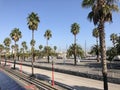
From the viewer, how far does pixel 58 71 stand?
67.2 metres

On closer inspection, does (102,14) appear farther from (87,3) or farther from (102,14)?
(87,3)

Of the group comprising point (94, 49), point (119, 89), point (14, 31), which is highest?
point (14, 31)

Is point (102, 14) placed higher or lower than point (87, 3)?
lower

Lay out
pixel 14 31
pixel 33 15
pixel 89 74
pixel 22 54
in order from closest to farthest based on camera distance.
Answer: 1. pixel 89 74
2. pixel 33 15
3. pixel 14 31
4. pixel 22 54

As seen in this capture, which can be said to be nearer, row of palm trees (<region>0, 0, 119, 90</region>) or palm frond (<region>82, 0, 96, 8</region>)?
row of palm trees (<region>0, 0, 119, 90</region>)

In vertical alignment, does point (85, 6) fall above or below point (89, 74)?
above

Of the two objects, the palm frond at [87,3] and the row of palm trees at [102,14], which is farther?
the palm frond at [87,3]

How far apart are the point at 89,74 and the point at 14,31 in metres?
52.1

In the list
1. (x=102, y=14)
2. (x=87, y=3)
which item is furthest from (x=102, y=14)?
(x=87, y=3)

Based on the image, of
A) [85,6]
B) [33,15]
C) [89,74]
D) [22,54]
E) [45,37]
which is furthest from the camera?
[22,54]

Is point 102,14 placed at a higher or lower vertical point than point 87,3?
lower

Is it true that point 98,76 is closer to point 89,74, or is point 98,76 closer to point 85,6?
point 89,74

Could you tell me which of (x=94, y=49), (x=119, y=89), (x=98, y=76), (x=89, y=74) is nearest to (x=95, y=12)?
(x=119, y=89)

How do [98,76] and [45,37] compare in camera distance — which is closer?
[98,76]
